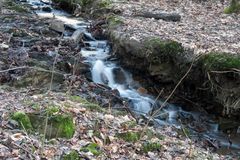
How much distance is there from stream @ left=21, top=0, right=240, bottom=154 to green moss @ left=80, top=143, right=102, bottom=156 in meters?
1.76

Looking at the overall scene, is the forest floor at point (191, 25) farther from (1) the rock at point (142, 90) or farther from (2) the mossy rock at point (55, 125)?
(2) the mossy rock at point (55, 125)

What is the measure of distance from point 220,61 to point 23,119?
4.91 metres

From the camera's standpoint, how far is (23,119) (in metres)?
5.88

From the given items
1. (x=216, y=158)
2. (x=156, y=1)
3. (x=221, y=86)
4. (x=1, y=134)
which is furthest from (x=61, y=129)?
(x=156, y=1)

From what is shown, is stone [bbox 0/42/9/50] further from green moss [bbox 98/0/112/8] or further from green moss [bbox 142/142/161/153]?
green moss [bbox 142/142/161/153]

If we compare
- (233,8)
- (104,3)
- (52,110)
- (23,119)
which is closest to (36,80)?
(52,110)

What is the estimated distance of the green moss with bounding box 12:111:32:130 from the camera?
5.82m

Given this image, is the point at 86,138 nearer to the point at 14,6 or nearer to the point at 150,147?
the point at 150,147

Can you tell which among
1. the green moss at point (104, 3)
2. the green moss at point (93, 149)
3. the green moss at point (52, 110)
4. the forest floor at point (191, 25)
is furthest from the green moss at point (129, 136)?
the green moss at point (104, 3)

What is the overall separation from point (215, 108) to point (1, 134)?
18.7 ft

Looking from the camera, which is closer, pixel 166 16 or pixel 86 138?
pixel 86 138

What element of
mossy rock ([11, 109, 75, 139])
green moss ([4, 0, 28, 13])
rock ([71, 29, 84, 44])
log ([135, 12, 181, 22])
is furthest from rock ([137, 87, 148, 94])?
green moss ([4, 0, 28, 13])

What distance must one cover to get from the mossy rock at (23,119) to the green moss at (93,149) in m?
0.87

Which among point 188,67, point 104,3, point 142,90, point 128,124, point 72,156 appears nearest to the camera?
point 72,156
